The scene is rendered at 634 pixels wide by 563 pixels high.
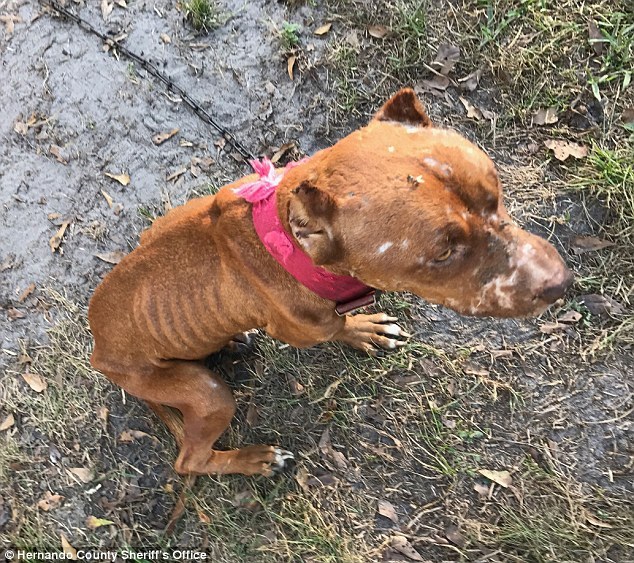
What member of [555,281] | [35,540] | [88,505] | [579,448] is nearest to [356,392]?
[579,448]

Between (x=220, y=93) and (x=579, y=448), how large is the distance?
4185 mm

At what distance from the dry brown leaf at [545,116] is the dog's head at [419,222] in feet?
7.02

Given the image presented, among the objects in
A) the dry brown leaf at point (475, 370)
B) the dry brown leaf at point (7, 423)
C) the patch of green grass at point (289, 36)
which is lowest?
the dry brown leaf at point (475, 370)

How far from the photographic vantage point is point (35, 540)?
4.75 meters

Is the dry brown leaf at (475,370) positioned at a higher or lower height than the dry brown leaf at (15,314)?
lower

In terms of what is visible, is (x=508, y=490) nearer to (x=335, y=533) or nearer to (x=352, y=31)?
(x=335, y=533)

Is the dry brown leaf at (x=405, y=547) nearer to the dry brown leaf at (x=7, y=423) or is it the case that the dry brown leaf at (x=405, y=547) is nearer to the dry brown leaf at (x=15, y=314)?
the dry brown leaf at (x=7, y=423)

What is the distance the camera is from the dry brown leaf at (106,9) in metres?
5.62

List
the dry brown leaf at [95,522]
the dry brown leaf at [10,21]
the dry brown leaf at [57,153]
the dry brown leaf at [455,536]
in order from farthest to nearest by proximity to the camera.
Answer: the dry brown leaf at [10,21] → the dry brown leaf at [57,153] → the dry brown leaf at [95,522] → the dry brown leaf at [455,536]

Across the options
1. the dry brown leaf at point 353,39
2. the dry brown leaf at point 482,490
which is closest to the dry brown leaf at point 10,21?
the dry brown leaf at point 353,39

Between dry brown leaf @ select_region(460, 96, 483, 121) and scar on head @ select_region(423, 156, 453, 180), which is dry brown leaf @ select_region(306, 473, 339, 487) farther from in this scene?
dry brown leaf @ select_region(460, 96, 483, 121)

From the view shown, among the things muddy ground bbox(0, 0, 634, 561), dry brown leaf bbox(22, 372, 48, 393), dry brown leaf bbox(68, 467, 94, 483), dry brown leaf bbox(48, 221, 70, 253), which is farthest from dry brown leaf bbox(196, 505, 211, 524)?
dry brown leaf bbox(48, 221, 70, 253)

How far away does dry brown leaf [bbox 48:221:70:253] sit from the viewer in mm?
5297

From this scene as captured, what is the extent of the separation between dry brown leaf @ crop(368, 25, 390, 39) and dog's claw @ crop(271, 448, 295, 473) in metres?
3.61
